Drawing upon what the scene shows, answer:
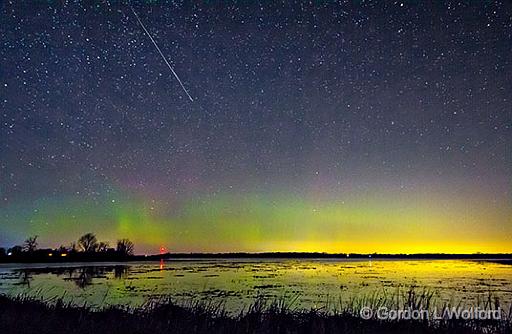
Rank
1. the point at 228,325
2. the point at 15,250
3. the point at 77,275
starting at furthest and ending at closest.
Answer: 1. the point at 15,250
2. the point at 77,275
3. the point at 228,325

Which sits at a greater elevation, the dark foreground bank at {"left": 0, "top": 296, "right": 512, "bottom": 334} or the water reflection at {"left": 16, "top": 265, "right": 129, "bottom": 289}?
the dark foreground bank at {"left": 0, "top": 296, "right": 512, "bottom": 334}

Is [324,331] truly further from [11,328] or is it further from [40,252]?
[40,252]

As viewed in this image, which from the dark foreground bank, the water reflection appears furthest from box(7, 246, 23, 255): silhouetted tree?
the dark foreground bank

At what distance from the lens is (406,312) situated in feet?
47.7

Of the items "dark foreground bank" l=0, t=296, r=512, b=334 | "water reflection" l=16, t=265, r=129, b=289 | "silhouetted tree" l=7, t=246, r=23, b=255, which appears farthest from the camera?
"silhouetted tree" l=7, t=246, r=23, b=255

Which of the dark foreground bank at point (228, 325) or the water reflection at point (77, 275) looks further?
the water reflection at point (77, 275)

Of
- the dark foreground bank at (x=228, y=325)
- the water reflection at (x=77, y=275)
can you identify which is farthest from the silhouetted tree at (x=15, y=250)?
the dark foreground bank at (x=228, y=325)

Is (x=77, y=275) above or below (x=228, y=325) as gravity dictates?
below

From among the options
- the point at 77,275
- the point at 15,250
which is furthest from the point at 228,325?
the point at 15,250

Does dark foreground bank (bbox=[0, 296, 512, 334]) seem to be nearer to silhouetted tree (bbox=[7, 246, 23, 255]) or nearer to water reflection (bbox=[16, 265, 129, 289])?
water reflection (bbox=[16, 265, 129, 289])

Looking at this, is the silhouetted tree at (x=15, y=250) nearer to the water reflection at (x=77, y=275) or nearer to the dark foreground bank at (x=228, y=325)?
the water reflection at (x=77, y=275)

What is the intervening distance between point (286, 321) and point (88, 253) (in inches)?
5425

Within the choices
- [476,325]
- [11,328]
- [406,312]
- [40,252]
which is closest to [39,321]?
[11,328]

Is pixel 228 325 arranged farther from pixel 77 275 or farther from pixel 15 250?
pixel 15 250
